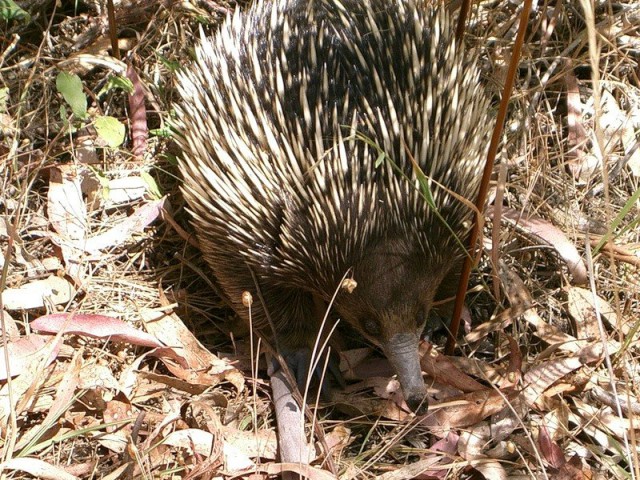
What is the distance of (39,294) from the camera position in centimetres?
297

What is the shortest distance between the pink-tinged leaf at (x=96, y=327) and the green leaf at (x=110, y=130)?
24.7 inches

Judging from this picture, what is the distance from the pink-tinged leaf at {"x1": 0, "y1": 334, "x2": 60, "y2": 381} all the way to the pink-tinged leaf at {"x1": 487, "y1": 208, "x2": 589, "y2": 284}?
1546 mm

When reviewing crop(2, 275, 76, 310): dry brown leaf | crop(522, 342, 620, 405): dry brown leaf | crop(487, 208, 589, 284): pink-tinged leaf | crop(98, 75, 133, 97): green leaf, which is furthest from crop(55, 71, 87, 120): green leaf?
crop(522, 342, 620, 405): dry brown leaf

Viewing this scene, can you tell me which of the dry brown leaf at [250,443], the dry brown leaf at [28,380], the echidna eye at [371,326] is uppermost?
the echidna eye at [371,326]

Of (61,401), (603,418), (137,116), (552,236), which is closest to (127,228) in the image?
(137,116)

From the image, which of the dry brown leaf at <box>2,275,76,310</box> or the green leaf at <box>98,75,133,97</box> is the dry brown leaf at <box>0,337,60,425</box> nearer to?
the dry brown leaf at <box>2,275,76,310</box>

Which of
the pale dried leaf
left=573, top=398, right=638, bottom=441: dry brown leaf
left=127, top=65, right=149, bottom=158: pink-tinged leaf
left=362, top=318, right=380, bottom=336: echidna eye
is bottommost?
left=573, top=398, right=638, bottom=441: dry brown leaf

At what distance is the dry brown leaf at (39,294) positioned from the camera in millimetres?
2928

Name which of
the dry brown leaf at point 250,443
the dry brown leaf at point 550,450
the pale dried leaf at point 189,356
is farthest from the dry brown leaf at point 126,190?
the dry brown leaf at point 550,450

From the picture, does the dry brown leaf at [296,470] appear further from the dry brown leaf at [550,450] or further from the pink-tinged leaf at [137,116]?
the pink-tinged leaf at [137,116]

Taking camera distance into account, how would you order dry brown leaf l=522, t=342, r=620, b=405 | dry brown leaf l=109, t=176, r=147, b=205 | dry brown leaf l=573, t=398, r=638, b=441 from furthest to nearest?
dry brown leaf l=109, t=176, r=147, b=205 → dry brown leaf l=522, t=342, r=620, b=405 → dry brown leaf l=573, t=398, r=638, b=441

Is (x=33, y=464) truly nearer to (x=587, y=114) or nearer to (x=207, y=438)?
(x=207, y=438)

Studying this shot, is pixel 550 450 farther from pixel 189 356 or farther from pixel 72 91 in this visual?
pixel 72 91

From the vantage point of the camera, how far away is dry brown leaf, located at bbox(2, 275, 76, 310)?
2.93m
